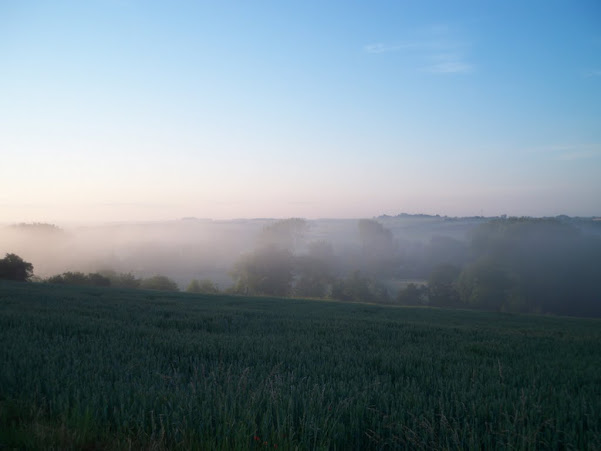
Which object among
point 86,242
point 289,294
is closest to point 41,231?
point 86,242

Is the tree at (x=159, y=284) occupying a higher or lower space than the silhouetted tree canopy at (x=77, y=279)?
lower

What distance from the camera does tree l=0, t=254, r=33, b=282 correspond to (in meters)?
35.7

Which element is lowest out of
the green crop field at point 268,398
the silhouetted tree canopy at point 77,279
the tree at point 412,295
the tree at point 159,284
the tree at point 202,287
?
the tree at point 412,295

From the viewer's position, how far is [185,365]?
523 centimetres

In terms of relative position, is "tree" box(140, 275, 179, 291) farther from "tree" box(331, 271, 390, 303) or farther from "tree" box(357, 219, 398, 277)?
"tree" box(357, 219, 398, 277)

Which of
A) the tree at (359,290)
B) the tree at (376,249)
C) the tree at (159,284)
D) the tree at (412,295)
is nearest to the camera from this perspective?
the tree at (159,284)

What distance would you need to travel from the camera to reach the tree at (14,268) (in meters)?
35.7

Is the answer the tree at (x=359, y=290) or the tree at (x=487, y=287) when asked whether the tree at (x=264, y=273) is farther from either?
the tree at (x=487, y=287)

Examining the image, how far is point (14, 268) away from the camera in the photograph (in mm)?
36281

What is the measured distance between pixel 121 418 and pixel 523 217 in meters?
79.7

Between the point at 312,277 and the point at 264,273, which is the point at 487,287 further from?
the point at 264,273

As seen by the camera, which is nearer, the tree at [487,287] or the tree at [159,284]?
the tree at [487,287]

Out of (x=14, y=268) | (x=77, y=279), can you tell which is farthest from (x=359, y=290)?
(x=14, y=268)

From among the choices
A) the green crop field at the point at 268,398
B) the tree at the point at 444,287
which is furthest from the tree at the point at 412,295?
the green crop field at the point at 268,398
